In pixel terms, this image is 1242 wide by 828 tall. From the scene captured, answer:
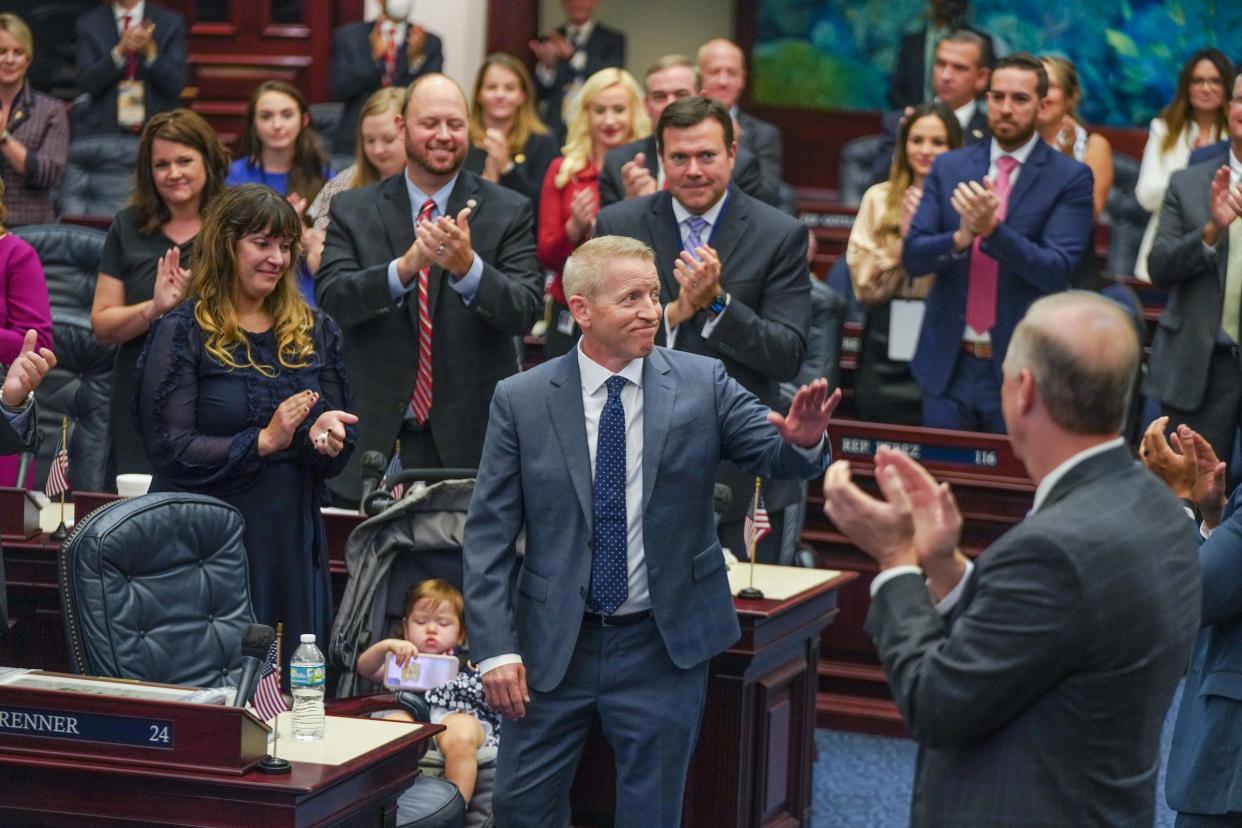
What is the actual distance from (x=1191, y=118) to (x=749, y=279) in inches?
125

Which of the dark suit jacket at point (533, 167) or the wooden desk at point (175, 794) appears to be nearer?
the wooden desk at point (175, 794)

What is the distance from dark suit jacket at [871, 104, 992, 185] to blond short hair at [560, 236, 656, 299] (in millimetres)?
2984

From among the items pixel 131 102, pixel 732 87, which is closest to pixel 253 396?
pixel 732 87

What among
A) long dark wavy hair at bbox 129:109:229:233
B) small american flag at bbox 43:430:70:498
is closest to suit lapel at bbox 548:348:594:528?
small american flag at bbox 43:430:70:498

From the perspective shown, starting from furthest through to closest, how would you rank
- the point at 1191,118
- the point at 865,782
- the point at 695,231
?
the point at 1191,118 → the point at 865,782 → the point at 695,231

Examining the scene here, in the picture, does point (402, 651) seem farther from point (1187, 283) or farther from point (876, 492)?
point (1187, 283)

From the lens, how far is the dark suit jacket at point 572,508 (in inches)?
143

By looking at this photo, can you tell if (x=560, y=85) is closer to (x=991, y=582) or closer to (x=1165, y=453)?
(x=1165, y=453)

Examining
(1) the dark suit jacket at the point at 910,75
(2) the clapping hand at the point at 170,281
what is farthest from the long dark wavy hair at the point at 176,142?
(1) the dark suit jacket at the point at 910,75

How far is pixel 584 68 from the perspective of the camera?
866 cm

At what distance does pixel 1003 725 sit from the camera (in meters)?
2.45

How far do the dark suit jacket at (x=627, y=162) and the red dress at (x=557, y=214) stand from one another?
0.71 ft

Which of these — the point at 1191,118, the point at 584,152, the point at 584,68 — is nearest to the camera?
the point at 584,152

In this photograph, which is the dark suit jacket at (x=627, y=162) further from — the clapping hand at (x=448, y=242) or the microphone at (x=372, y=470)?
the microphone at (x=372, y=470)
